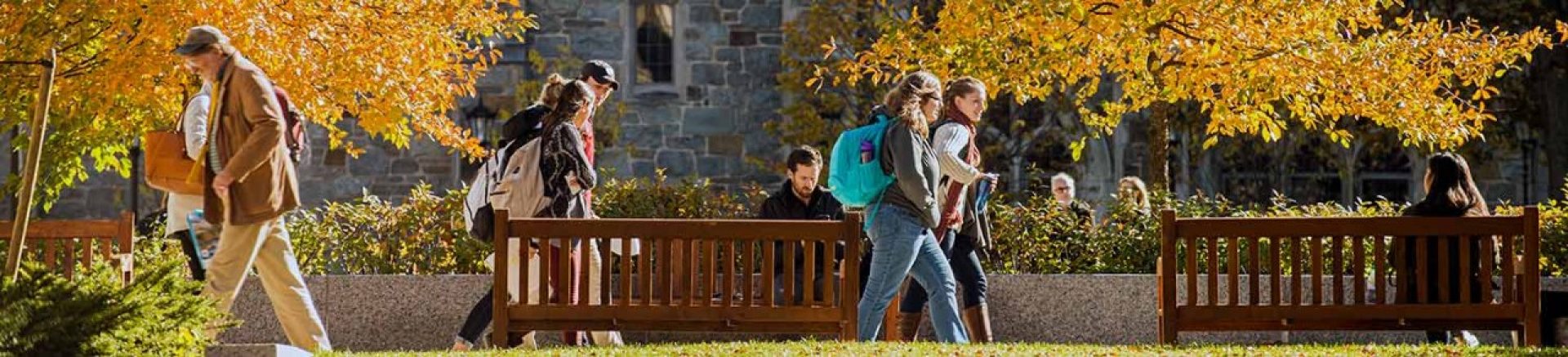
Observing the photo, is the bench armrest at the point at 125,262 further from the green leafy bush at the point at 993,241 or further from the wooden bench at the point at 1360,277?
the wooden bench at the point at 1360,277

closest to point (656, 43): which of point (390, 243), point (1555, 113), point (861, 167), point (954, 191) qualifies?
point (1555, 113)

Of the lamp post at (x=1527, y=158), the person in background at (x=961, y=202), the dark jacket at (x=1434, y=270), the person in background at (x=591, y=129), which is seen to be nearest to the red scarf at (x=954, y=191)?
the person in background at (x=961, y=202)

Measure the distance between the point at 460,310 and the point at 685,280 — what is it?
Answer: 2524 millimetres

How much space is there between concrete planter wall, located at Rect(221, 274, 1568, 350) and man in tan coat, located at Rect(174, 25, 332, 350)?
262cm

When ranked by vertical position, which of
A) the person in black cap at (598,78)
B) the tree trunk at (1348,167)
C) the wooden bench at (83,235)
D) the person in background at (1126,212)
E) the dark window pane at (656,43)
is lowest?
the wooden bench at (83,235)

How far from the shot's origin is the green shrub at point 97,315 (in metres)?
8.45

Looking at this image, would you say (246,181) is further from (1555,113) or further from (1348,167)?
(1348,167)

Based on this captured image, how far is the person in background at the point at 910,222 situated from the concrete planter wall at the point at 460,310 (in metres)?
1.92

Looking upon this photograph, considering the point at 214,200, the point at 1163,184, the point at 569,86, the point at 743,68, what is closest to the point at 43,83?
the point at 214,200

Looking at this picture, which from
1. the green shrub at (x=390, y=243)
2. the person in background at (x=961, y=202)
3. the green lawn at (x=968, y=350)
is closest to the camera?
the green lawn at (x=968, y=350)

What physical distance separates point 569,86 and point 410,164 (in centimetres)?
1549

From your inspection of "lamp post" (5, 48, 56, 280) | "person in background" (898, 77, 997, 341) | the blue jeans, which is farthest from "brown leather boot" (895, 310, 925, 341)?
"lamp post" (5, 48, 56, 280)

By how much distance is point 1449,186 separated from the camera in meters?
12.4

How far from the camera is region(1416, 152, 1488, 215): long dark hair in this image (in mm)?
12414
